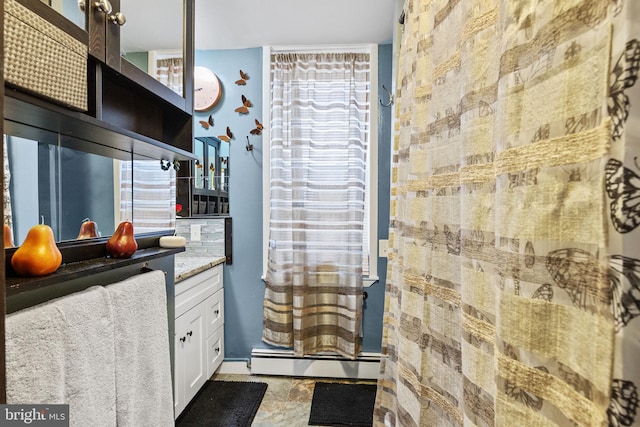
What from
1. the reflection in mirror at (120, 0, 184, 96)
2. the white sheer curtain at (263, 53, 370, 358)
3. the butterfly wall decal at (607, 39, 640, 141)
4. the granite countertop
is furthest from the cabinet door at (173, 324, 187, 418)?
the butterfly wall decal at (607, 39, 640, 141)

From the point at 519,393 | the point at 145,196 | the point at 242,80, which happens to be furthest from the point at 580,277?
the point at 242,80

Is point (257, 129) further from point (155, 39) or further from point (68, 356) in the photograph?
point (68, 356)

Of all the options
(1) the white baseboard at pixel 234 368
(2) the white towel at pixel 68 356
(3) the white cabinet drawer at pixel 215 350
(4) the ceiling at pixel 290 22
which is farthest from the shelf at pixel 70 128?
(1) the white baseboard at pixel 234 368

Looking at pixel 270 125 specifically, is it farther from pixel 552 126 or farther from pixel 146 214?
pixel 552 126

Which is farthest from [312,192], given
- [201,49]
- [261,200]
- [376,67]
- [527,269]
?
[527,269]

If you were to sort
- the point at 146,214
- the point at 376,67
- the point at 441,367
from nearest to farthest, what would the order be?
1. the point at 441,367
2. the point at 146,214
3. the point at 376,67

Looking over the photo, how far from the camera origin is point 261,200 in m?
2.28

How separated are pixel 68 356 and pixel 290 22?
6.78 feet

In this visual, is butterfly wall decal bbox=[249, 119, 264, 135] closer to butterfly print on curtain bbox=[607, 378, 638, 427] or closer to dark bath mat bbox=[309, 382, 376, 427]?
dark bath mat bbox=[309, 382, 376, 427]

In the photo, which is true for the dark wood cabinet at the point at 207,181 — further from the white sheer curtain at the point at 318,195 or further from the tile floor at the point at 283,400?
the tile floor at the point at 283,400

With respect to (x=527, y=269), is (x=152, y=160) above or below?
above

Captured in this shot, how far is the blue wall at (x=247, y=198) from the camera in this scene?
2.23 meters

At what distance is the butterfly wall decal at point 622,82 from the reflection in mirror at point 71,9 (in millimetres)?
1122

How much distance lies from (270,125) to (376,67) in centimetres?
88
